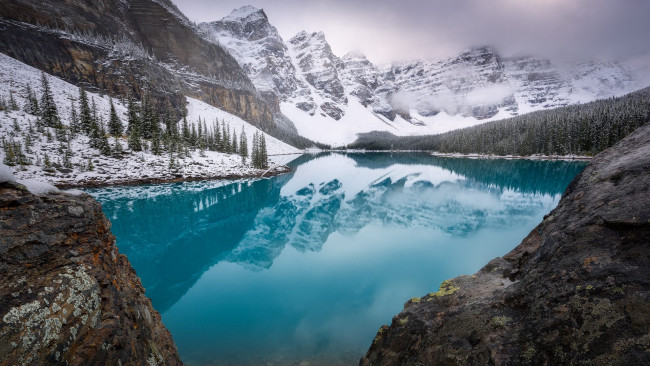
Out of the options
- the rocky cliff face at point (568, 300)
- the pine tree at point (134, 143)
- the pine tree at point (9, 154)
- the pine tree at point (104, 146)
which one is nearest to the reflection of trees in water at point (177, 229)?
the pine tree at point (9, 154)

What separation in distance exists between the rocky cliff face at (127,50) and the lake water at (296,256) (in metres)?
78.0

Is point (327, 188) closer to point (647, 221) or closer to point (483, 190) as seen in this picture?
point (483, 190)

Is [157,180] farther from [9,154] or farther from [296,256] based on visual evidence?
[296,256]

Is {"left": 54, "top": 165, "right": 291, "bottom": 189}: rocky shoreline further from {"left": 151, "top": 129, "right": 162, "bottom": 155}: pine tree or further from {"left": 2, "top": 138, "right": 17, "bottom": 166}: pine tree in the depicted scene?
{"left": 151, "top": 129, "right": 162, "bottom": 155}: pine tree

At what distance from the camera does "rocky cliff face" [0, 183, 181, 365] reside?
8.08 feet

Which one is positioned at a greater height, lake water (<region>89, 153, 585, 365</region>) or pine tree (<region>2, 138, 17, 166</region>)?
pine tree (<region>2, 138, 17, 166</region>)

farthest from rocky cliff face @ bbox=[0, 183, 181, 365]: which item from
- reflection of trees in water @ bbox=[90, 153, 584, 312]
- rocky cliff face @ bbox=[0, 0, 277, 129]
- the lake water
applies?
rocky cliff face @ bbox=[0, 0, 277, 129]

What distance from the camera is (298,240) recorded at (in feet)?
64.3

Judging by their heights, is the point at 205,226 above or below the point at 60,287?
below

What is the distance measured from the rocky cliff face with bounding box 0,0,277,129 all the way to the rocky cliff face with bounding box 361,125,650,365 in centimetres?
11182

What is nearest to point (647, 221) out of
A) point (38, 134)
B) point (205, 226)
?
point (205, 226)

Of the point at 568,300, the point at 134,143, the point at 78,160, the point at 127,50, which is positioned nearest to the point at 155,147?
the point at 134,143

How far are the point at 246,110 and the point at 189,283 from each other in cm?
15322

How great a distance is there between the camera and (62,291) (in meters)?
2.87
